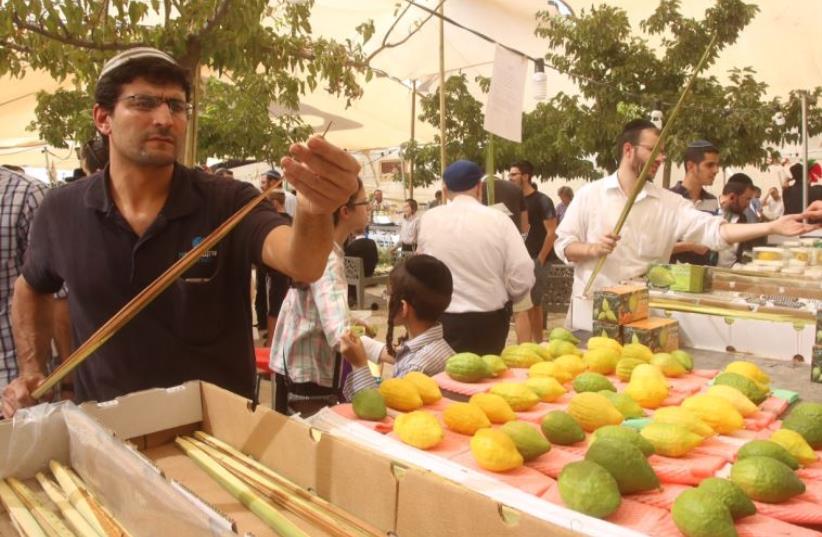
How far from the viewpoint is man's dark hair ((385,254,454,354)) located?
2838 mm

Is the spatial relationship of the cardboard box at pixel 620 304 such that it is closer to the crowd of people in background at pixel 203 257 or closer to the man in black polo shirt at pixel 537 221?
the crowd of people in background at pixel 203 257

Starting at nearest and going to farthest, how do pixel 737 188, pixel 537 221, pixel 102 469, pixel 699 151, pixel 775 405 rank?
pixel 102 469 < pixel 775 405 < pixel 699 151 < pixel 737 188 < pixel 537 221

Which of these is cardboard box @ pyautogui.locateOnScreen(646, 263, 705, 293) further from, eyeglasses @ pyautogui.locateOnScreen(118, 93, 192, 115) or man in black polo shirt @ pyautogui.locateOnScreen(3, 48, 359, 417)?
eyeglasses @ pyautogui.locateOnScreen(118, 93, 192, 115)

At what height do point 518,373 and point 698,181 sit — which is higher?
point 698,181

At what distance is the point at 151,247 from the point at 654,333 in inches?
80.3

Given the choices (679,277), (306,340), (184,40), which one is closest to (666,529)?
(306,340)

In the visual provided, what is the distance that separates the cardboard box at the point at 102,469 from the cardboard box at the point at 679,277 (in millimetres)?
2956

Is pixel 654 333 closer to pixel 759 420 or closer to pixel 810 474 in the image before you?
pixel 759 420

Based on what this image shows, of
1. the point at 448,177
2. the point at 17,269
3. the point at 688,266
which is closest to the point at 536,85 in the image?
the point at 448,177

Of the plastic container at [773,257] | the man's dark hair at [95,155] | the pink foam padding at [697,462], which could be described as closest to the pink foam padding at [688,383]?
the pink foam padding at [697,462]

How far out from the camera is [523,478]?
1.48m

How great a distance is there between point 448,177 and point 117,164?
2.42 metres

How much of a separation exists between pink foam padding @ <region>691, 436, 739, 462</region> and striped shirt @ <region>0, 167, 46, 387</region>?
8.27 ft

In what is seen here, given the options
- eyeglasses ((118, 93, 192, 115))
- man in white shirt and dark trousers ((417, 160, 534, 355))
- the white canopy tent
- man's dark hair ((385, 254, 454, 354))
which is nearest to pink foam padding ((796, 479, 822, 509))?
man's dark hair ((385, 254, 454, 354))
